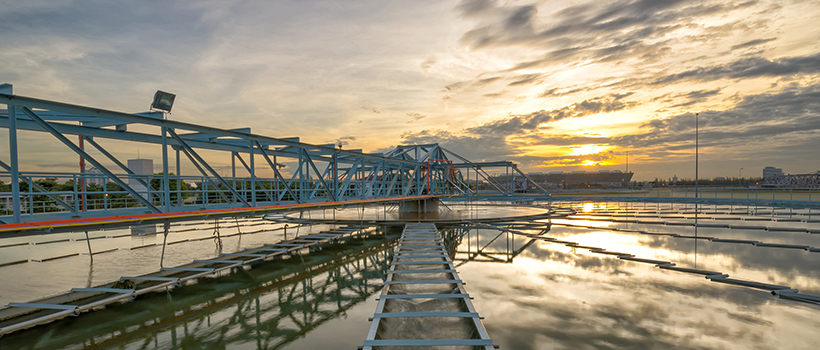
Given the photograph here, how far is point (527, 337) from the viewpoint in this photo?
21.9 feet

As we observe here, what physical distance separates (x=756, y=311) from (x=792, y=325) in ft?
2.32

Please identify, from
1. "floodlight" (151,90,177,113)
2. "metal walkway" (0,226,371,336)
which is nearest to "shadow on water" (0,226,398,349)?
"metal walkway" (0,226,371,336)

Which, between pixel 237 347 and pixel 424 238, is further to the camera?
pixel 424 238

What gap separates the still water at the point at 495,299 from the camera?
22.3 feet

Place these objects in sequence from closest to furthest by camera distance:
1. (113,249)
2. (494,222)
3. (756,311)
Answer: (756,311) < (113,249) < (494,222)

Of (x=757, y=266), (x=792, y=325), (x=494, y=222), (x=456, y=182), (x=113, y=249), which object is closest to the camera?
(x=792, y=325)

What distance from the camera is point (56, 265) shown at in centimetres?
1269

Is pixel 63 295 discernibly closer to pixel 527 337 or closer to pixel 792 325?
pixel 527 337

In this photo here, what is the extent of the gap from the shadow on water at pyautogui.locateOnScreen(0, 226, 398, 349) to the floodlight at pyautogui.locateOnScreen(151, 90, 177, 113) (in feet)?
17.9

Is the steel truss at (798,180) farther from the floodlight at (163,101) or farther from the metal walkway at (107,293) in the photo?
the floodlight at (163,101)

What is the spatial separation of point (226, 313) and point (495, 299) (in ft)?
21.4

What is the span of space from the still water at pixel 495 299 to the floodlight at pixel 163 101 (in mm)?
5399

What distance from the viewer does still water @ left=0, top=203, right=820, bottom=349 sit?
22.3 ft

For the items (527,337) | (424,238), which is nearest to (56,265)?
(424,238)
